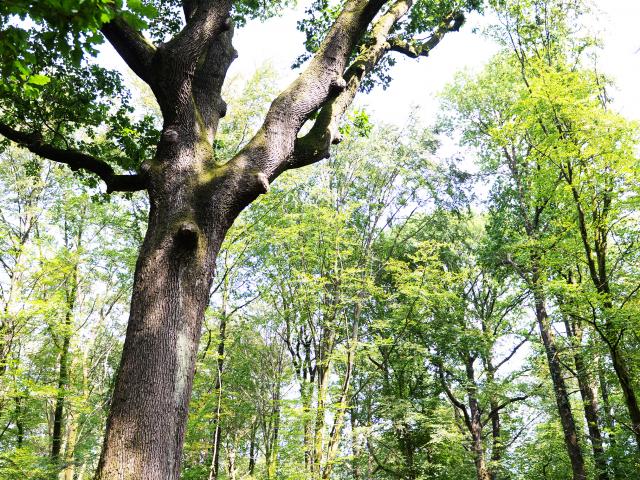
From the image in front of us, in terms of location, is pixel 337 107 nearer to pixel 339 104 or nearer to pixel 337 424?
pixel 339 104

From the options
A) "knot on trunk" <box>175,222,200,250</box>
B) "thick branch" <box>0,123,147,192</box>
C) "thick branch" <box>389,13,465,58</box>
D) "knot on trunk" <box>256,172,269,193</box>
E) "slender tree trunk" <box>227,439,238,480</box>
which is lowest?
"slender tree trunk" <box>227,439,238,480</box>

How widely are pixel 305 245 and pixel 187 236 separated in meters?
9.30

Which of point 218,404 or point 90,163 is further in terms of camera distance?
point 218,404

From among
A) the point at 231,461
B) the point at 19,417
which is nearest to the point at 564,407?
the point at 231,461

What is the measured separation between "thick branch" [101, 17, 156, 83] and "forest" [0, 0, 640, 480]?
0.05 feet

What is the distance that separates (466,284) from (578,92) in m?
9.19

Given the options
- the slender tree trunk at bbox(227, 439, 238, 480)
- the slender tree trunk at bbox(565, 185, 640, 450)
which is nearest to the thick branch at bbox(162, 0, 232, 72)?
the slender tree trunk at bbox(565, 185, 640, 450)

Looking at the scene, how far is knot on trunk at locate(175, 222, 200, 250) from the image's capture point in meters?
2.38

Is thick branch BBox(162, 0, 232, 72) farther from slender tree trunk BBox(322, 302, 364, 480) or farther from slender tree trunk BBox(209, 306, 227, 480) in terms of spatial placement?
slender tree trunk BBox(209, 306, 227, 480)

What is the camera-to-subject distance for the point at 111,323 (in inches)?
671

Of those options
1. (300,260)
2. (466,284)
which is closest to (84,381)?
(300,260)

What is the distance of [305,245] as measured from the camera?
11680 mm

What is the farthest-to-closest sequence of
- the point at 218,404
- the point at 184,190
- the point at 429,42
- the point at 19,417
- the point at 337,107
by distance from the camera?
the point at 19,417
the point at 218,404
the point at 429,42
the point at 337,107
the point at 184,190

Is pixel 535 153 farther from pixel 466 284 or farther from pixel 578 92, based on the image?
pixel 466 284
